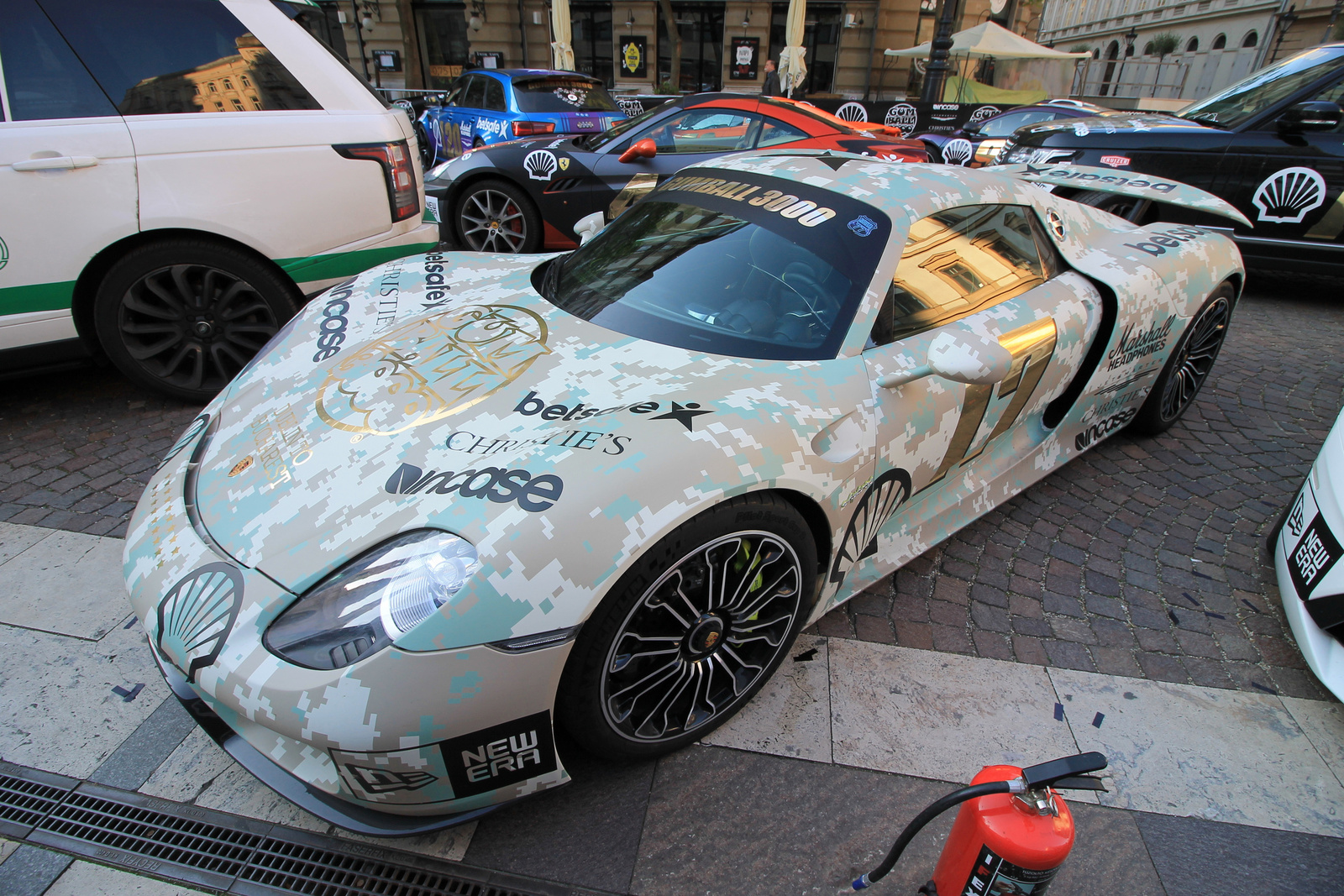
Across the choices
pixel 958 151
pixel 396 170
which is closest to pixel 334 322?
pixel 396 170

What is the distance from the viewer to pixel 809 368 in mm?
1904

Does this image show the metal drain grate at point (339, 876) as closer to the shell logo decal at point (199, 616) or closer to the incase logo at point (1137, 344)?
the shell logo decal at point (199, 616)

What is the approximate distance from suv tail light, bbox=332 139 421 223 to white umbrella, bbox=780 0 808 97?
47.0 feet

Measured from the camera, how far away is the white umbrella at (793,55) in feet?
51.1

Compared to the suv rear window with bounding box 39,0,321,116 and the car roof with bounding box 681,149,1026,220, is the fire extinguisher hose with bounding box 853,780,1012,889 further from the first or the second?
the suv rear window with bounding box 39,0,321,116

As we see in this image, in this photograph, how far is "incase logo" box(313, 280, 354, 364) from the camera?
2236 mm

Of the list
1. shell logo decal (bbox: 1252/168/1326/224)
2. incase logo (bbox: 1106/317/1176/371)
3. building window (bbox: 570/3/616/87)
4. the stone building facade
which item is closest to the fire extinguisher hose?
incase logo (bbox: 1106/317/1176/371)

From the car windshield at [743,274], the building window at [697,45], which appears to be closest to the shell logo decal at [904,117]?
the building window at [697,45]

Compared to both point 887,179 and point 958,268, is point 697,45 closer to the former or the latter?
point 887,179

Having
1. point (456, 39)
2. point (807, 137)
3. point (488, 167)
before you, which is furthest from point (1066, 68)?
point (488, 167)

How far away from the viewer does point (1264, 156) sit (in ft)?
17.4

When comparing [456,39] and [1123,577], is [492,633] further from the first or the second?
[456,39]

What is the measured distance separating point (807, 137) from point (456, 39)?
21.8 metres

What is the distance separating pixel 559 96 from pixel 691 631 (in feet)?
28.6
